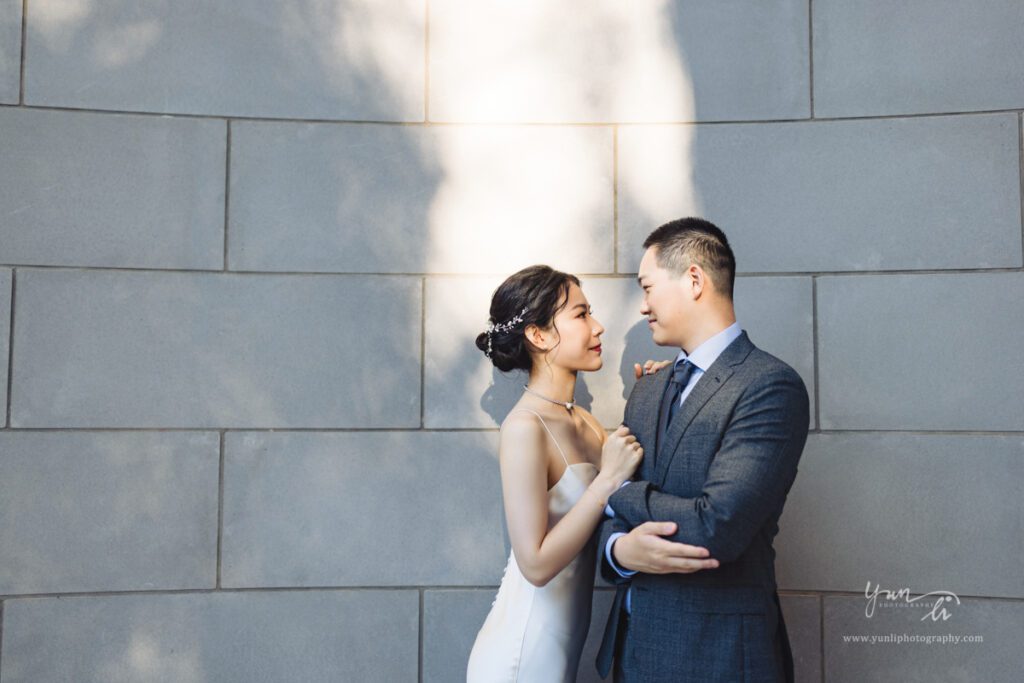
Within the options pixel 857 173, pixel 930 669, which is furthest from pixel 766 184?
pixel 930 669

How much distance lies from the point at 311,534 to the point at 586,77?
2.47m

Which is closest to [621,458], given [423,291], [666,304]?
[666,304]

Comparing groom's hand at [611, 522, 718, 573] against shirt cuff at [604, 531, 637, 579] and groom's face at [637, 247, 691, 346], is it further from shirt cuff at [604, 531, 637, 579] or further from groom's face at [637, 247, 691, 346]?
groom's face at [637, 247, 691, 346]

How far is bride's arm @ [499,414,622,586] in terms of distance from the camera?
2875 millimetres

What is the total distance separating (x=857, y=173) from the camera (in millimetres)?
3750

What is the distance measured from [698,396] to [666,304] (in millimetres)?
392

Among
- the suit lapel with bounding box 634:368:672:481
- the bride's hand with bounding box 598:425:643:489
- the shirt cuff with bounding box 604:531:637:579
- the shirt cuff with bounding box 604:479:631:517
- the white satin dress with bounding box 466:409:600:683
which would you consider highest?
the suit lapel with bounding box 634:368:672:481

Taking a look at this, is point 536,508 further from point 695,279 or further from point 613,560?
point 695,279

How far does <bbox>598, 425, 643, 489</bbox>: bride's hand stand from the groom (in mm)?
38

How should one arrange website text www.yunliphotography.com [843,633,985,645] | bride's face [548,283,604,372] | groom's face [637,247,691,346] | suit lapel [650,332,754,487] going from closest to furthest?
suit lapel [650,332,754,487], groom's face [637,247,691,346], bride's face [548,283,604,372], website text www.yunliphotography.com [843,633,985,645]

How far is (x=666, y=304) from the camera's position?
2.91 meters

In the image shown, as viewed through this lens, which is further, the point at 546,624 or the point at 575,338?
the point at 575,338

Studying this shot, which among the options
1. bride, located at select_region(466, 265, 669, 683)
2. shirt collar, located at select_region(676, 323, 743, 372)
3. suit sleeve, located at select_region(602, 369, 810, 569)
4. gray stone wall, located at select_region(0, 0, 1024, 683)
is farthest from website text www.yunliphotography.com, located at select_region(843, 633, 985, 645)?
shirt collar, located at select_region(676, 323, 743, 372)

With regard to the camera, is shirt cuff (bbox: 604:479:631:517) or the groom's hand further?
shirt cuff (bbox: 604:479:631:517)
